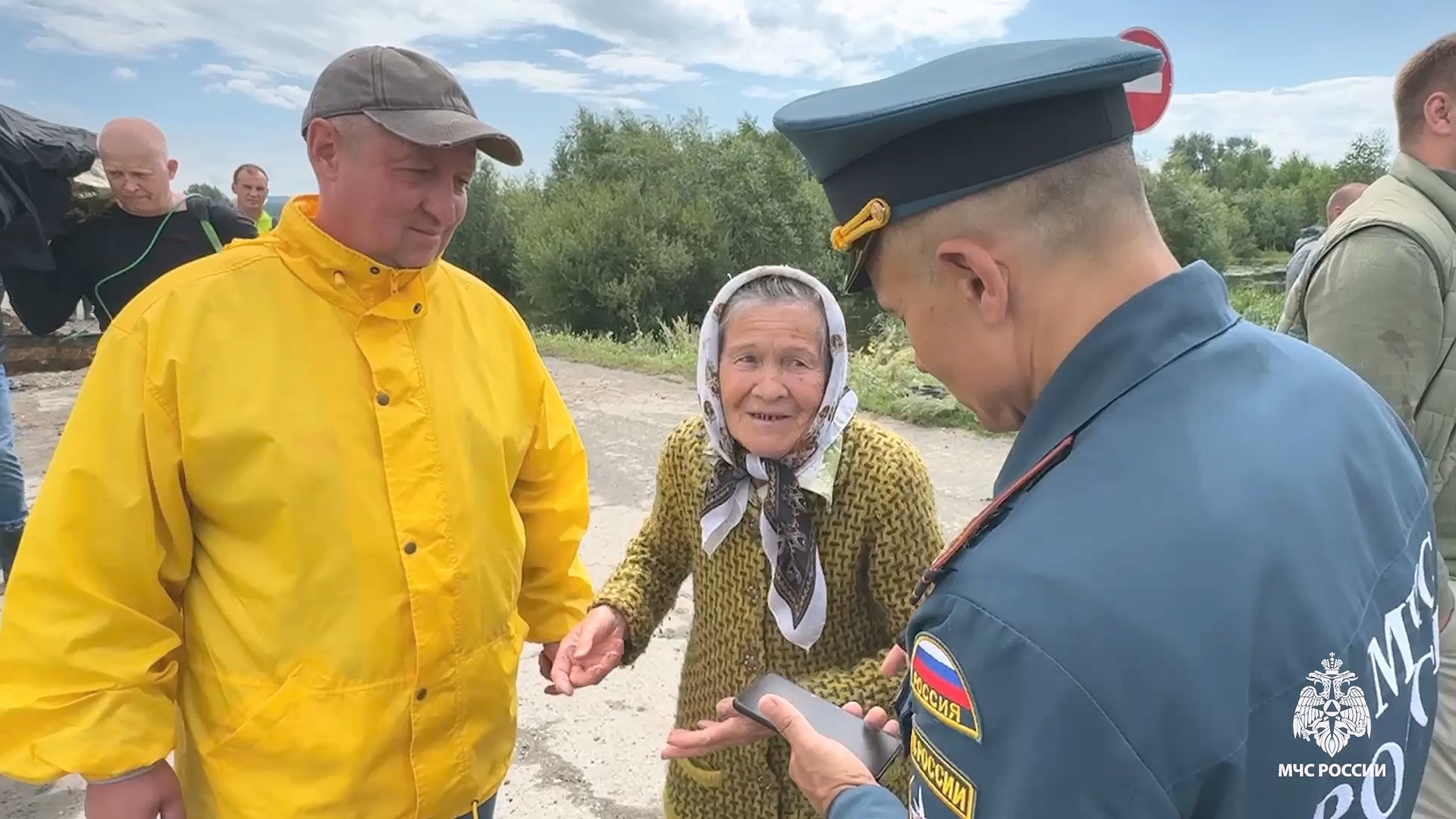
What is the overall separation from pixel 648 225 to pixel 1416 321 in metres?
22.2

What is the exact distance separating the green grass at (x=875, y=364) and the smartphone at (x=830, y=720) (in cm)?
367

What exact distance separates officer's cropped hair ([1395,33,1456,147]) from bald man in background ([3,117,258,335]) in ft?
14.4

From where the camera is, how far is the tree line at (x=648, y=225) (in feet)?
75.9

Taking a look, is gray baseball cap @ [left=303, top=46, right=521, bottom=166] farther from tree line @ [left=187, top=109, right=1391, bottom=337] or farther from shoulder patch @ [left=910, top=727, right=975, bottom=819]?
tree line @ [left=187, top=109, right=1391, bottom=337]

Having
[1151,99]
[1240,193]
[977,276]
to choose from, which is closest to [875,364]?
[1151,99]

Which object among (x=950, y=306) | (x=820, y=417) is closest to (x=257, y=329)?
(x=820, y=417)

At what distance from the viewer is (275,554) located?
1652 mm

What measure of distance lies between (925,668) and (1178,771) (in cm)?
24

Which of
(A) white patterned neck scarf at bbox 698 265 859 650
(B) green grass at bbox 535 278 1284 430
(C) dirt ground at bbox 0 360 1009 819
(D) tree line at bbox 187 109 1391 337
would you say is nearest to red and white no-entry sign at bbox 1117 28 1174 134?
(B) green grass at bbox 535 278 1284 430

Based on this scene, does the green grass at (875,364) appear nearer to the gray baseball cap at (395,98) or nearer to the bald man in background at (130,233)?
the bald man in background at (130,233)

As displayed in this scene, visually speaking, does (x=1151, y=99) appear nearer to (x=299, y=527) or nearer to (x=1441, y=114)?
(x=1441, y=114)

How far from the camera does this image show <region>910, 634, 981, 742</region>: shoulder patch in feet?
2.88

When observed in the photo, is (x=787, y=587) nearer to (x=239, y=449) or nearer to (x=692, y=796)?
(x=692, y=796)

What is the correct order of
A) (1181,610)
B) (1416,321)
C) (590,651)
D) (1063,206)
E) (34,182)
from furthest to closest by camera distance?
(34,182), (1416,321), (590,651), (1063,206), (1181,610)
